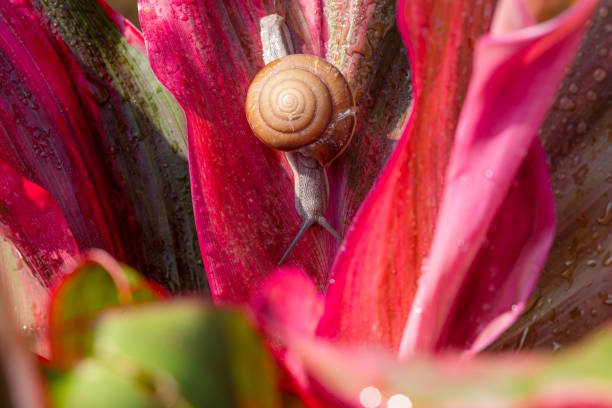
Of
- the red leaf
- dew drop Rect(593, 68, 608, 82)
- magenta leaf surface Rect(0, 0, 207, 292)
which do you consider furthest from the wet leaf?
magenta leaf surface Rect(0, 0, 207, 292)

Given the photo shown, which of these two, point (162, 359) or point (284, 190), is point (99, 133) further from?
point (162, 359)

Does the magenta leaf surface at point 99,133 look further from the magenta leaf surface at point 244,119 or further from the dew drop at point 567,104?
the dew drop at point 567,104

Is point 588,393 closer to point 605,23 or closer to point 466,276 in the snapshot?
point 466,276

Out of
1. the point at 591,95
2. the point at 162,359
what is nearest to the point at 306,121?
the point at 591,95

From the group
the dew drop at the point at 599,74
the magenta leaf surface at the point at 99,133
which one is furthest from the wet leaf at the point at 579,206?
the magenta leaf surface at the point at 99,133

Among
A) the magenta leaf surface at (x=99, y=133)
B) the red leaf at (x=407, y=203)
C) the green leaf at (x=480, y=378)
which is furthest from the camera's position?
the magenta leaf surface at (x=99, y=133)

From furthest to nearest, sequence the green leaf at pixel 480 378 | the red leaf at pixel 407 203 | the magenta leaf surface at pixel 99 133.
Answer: the magenta leaf surface at pixel 99 133 < the red leaf at pixel 407 203 < the green leaf at pixel 480 378

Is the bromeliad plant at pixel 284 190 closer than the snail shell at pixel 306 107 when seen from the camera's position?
Yes
